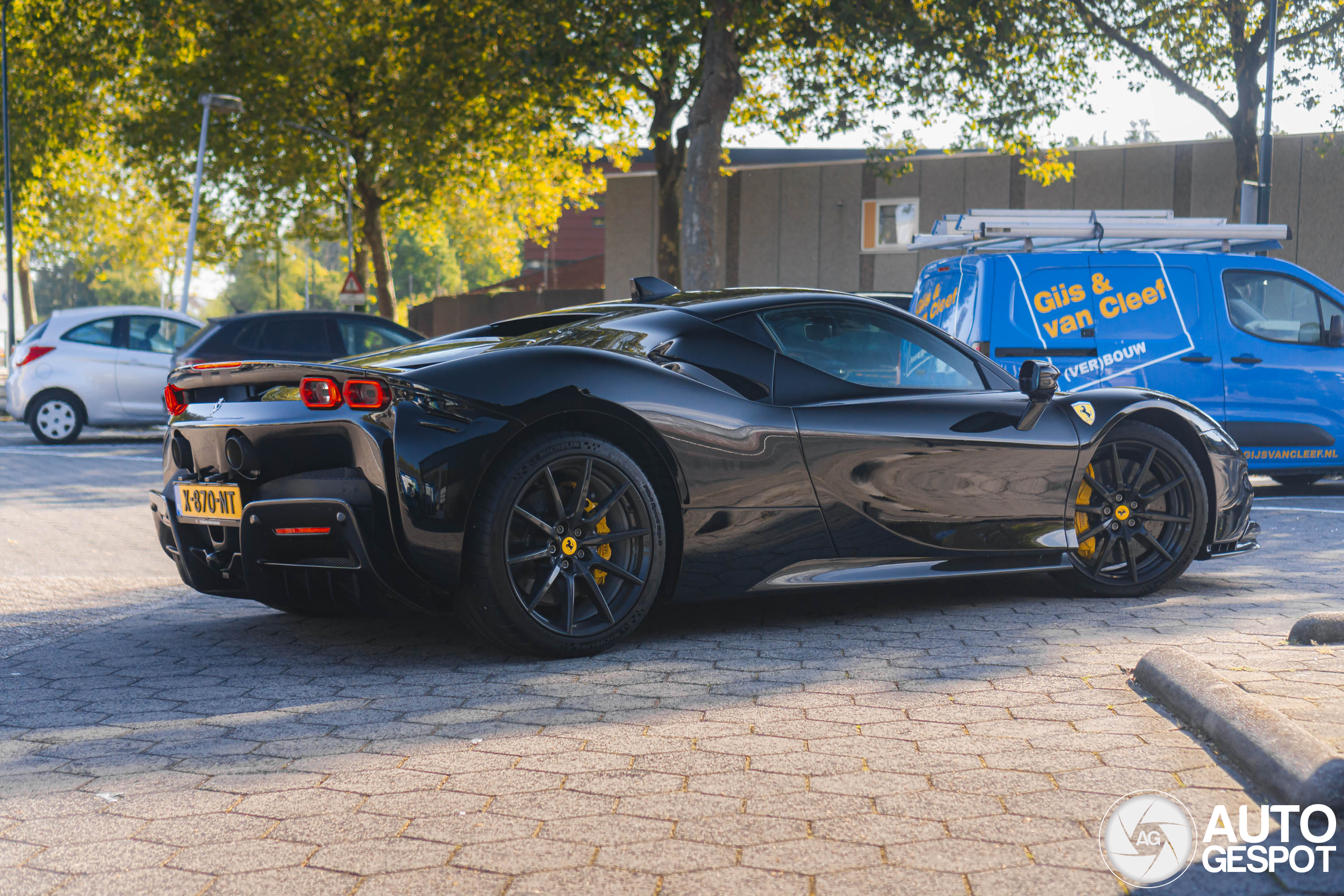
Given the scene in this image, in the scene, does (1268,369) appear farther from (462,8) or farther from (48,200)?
(48,200)

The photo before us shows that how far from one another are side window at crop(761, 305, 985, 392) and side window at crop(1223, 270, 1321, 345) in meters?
4.89

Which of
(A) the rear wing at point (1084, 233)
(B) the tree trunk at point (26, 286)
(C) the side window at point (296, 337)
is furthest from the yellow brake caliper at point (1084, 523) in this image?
(B) the tree trunk at point (26, 286)

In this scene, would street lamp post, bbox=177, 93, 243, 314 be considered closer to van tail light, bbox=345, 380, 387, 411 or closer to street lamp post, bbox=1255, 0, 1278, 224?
street lamp post, bbox=1255, 0, 1278, 224

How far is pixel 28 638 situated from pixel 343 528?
67.6 inches

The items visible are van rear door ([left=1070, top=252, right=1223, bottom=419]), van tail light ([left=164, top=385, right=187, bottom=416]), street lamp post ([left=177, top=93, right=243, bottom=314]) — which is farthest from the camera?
street lamp post ([left=177, top=93, right=243, bottom=314])

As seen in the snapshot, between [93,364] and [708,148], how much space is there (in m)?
8.67

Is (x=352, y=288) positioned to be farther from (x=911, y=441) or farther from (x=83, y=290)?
(x=83, y=290)

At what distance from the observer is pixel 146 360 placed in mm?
15648

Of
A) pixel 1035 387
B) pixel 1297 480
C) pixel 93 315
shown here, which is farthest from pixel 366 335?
pixel 1035 387

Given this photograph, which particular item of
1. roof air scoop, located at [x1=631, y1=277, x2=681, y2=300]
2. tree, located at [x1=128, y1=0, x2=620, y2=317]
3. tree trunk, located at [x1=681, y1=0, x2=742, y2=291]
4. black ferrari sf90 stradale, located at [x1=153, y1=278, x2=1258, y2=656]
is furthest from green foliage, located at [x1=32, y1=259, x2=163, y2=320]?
black ferrari sf90 stradale, located at [x1=153, y1=278, x2=1258, y2=656]

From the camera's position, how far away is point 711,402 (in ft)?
14.9

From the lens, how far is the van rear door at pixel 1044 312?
883 centimetres

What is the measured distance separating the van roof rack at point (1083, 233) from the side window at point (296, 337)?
6.55 m

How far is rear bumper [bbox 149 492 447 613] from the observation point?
4027 mm
